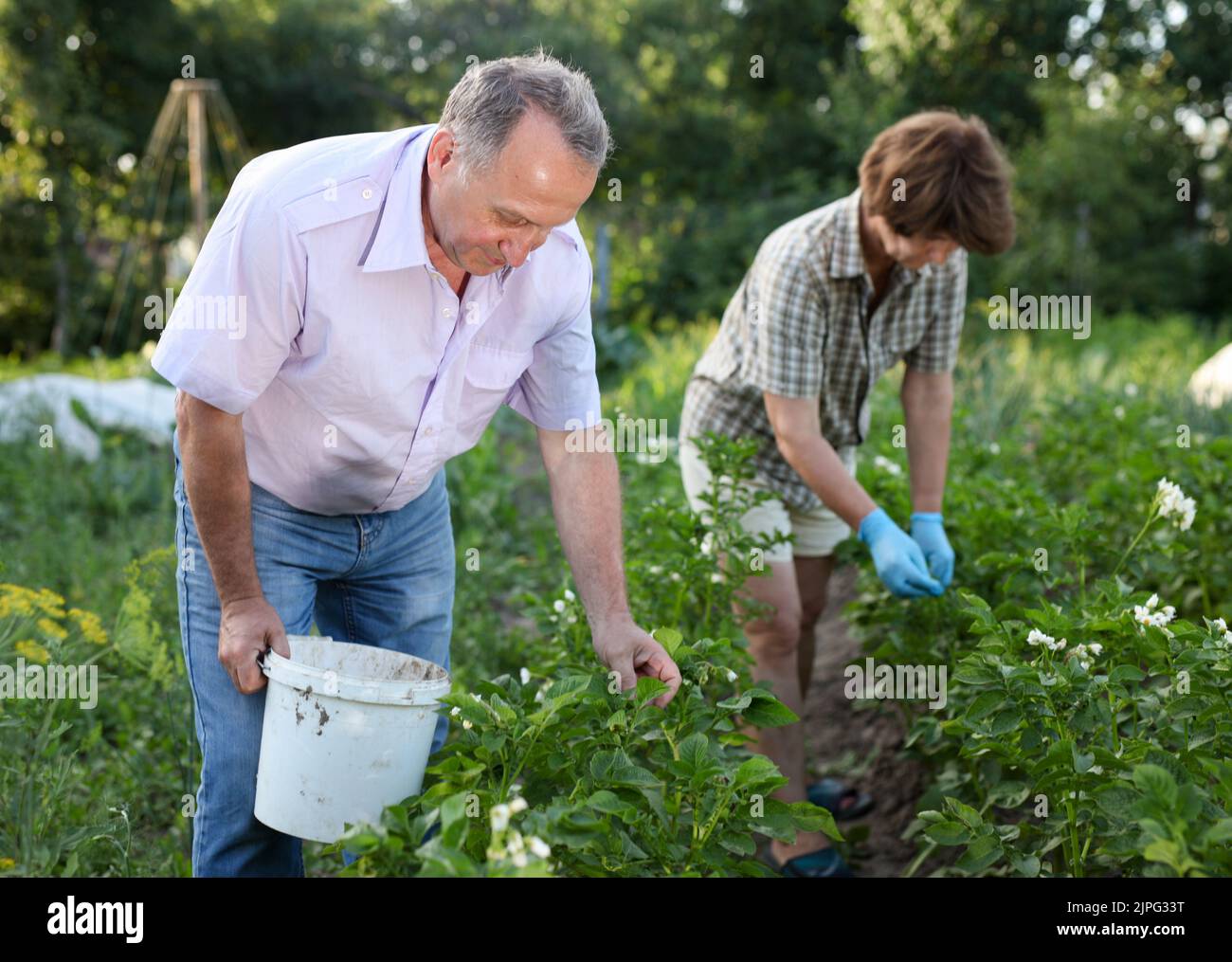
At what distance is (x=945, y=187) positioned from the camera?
97.3 inches

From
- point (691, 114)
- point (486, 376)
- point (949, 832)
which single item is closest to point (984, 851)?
point (949, 832)

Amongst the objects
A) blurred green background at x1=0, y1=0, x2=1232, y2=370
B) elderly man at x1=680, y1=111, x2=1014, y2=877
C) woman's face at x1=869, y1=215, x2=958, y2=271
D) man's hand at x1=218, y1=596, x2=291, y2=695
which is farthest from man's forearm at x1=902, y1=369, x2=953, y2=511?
blurred green background at x1=0, y1=0, x2=1232, y2=370

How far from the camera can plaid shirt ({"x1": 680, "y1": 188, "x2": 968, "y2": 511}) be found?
266 cm

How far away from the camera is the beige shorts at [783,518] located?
2.87 m

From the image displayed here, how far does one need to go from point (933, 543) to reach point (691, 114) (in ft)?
49.2

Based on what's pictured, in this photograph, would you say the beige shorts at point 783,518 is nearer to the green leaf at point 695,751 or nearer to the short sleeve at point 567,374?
the short sleeve at point 567,374

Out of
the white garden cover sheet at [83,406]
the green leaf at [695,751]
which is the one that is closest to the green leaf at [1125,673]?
the green leaf at [695,751]

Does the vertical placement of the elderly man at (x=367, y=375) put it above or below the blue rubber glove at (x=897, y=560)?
above

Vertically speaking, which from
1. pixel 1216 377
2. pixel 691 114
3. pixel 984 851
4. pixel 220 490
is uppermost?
pixel 691 114

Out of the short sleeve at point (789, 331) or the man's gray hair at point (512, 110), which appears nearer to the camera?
the man's gray hair at point (512, 110)

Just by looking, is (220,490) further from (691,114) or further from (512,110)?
(691,114)

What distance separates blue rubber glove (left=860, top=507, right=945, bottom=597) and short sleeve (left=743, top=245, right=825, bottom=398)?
13.7 inches

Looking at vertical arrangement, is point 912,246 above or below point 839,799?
above
